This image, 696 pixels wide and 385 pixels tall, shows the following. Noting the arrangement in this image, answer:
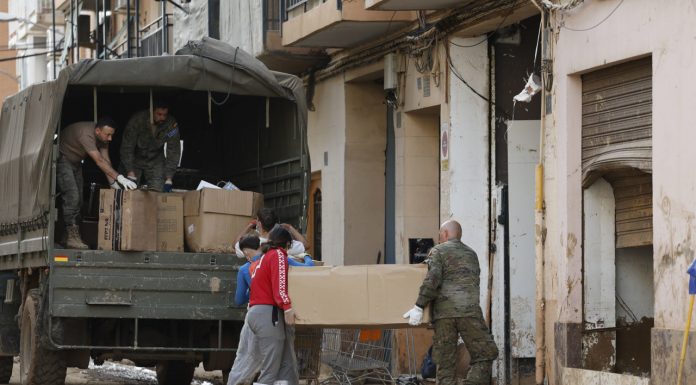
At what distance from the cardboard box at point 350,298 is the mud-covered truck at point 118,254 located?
1.18 m

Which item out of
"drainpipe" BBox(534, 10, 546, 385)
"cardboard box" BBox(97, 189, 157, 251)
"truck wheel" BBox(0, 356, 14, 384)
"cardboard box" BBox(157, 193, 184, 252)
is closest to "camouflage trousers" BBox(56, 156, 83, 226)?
"cardboard box" BBox(97, 189, 157, 251)

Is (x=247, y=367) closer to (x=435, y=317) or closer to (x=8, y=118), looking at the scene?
(x=435, y=317)

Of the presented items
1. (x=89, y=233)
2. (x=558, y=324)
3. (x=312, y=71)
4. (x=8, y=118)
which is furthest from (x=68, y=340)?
(x=312, y=71)

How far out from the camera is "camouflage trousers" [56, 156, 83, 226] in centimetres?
1391

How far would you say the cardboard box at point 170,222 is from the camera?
14.0m

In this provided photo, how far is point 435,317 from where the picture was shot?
12844 mm

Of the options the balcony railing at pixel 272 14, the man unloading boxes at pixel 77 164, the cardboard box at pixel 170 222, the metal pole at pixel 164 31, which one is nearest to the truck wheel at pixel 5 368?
the man unloading boxes at pixel 77 164

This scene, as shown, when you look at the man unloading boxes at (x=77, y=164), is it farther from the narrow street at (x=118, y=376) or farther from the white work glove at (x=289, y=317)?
the narrow street at (x=118, y=376)

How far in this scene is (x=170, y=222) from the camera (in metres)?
14.2

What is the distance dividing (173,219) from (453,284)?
9.70 feet

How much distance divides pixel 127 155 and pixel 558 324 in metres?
4.63

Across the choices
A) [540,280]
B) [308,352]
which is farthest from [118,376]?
[540,280]

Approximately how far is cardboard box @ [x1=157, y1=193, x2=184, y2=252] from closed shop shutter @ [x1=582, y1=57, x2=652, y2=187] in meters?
3.80

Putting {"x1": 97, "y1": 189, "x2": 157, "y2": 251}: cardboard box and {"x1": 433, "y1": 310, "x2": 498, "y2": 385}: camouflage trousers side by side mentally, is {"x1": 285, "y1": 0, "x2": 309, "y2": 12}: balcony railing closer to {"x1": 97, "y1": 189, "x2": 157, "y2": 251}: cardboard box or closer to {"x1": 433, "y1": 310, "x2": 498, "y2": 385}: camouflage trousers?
{"x1": 97, "y1": 189, "x2": 157, "y2": 251}: cardboard box
